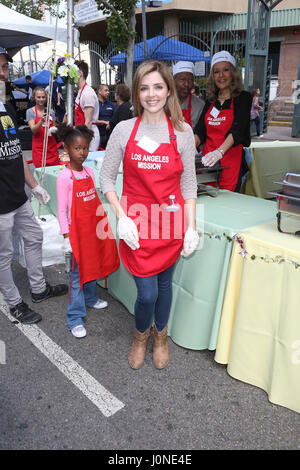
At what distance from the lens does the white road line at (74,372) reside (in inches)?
81.4

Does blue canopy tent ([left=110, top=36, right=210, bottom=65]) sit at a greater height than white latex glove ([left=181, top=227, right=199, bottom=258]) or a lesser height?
greater

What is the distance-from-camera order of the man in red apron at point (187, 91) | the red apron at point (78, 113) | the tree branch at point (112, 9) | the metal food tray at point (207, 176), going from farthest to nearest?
the tree branch at point (112, 9), the red apron at point (78, 113), the man in red apron at point (187, 91), the metal food tray at point (207, 176)

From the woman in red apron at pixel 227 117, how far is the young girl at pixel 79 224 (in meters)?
0.91

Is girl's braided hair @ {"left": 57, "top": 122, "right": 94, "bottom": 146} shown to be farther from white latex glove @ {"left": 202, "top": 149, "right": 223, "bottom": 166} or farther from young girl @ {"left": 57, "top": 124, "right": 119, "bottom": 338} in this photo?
white latex glove @ {"left": 202, "top": 149, "right": 223, "bottom": 166}

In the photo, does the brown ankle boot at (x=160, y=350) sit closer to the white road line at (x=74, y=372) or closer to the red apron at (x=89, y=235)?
the white road line at (x=74, y=372)

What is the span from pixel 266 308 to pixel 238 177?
149cm

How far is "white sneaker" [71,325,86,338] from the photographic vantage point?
2650mm

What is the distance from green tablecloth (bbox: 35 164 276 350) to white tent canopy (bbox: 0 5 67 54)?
3.21 m

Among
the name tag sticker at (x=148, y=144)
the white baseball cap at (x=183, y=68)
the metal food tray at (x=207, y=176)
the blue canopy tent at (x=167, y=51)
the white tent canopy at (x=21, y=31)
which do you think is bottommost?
the metal food tray at (x=207, y=176)

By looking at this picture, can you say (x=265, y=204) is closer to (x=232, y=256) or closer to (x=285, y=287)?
(x=232, y=256)

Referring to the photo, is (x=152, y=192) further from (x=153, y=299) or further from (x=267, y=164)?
(x=267, y=164)

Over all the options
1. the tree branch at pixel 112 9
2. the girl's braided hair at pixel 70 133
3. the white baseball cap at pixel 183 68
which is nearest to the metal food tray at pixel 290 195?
the girl's braided hair at pixel 70 133

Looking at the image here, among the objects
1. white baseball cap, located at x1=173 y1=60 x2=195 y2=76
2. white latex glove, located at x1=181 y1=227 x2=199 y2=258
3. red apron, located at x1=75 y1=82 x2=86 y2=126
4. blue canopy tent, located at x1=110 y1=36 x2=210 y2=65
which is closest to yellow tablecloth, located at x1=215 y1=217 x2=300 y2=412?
white latex glove, located at x1=181 y1=227 x2=199 y2=258

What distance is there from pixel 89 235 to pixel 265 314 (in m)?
1.26
